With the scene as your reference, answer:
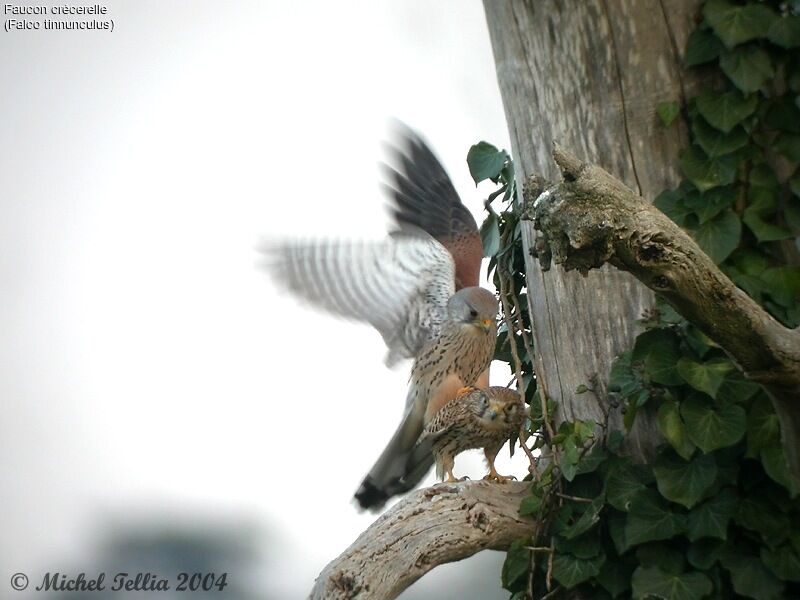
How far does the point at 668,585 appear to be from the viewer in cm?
221

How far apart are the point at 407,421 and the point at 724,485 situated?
1142 mm

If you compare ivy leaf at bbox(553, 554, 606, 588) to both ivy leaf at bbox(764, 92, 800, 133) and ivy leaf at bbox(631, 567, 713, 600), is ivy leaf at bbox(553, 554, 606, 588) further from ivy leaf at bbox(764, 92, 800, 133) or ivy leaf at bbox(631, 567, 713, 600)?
ivy leaf at bbox(764, 92, 800, 133)

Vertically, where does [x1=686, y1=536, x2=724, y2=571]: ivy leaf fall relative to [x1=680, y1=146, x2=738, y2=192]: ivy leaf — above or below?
below

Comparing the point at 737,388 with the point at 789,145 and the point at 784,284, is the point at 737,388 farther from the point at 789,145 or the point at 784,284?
the point at 789,145

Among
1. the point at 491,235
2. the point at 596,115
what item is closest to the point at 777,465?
the point at 596,115

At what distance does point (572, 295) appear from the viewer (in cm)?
248

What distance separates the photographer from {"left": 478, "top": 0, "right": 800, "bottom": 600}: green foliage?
7.19ft

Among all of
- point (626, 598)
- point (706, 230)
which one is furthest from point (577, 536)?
point (706, 230)

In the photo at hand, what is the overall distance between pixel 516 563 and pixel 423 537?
27 cm

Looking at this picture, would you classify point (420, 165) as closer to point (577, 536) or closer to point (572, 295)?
point (572, 295)

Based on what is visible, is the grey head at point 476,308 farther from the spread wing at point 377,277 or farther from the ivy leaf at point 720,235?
the ivy leaf at point 720,235

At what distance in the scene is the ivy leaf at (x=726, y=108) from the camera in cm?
229

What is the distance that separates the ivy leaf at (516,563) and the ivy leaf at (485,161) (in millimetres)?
968

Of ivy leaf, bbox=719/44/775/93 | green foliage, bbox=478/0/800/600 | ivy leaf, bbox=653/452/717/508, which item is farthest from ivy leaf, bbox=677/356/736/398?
ivy leaf, bbox=719/44/775/93
